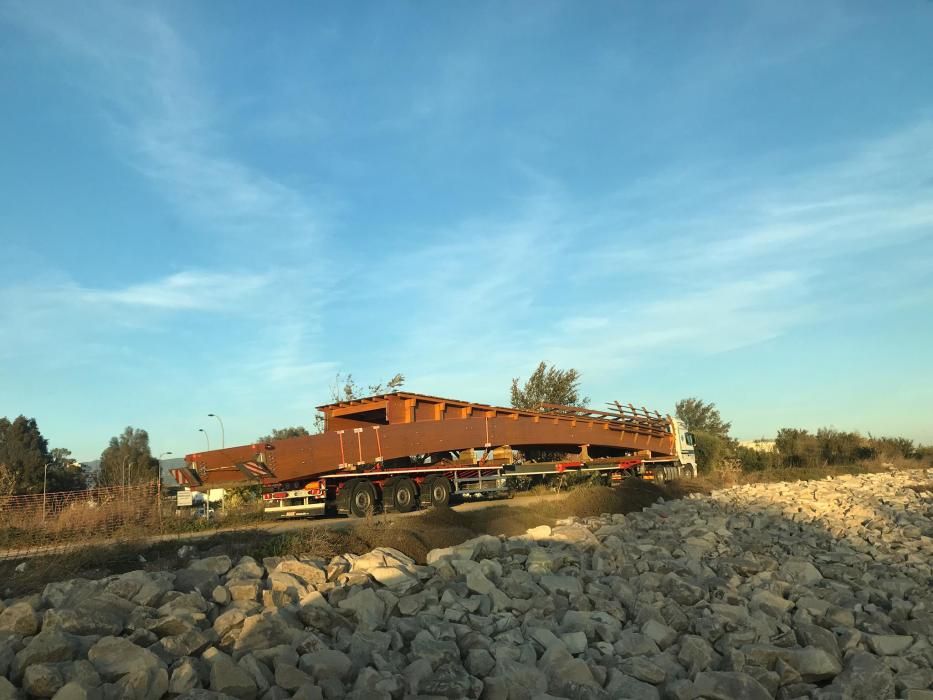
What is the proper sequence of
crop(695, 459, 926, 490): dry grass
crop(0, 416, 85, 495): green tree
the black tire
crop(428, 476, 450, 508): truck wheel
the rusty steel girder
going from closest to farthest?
the rusty steel girder → the black tire → crop(428, 476, 450, 508): truck wheel → crop(695, 459, 926, 490): dry grass → crop(0, 416, 85, 495): green tree

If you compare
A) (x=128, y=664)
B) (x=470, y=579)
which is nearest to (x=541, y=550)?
(x=470, y=579)

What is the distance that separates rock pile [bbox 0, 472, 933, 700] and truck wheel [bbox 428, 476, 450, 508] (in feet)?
24.6

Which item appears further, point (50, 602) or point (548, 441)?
point (548, 441)

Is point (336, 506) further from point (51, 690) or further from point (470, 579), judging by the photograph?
point (51, 690)

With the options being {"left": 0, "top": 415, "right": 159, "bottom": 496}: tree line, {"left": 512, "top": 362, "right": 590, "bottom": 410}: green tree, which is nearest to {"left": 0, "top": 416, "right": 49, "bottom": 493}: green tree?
{"left": 0, "top": 415, "right": 159, "bottom": 496}: tree line

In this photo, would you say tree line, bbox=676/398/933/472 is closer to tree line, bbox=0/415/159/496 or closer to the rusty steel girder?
the rusty steel girder

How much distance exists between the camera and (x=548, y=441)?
74.1ft

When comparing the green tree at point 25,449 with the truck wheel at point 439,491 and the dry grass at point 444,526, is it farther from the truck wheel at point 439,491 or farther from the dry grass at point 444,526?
the dry grass at point 444,526

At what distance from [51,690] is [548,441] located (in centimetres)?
1787

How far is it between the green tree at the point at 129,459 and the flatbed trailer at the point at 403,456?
2486cm

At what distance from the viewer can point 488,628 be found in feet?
26.5

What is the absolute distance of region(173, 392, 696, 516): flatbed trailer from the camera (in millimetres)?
17953

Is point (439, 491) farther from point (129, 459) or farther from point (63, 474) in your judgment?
point (129, 459)

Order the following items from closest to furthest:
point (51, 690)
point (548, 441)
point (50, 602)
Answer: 1. point (51, 690)
2. point (50, 602)
3. point (548, 441)
